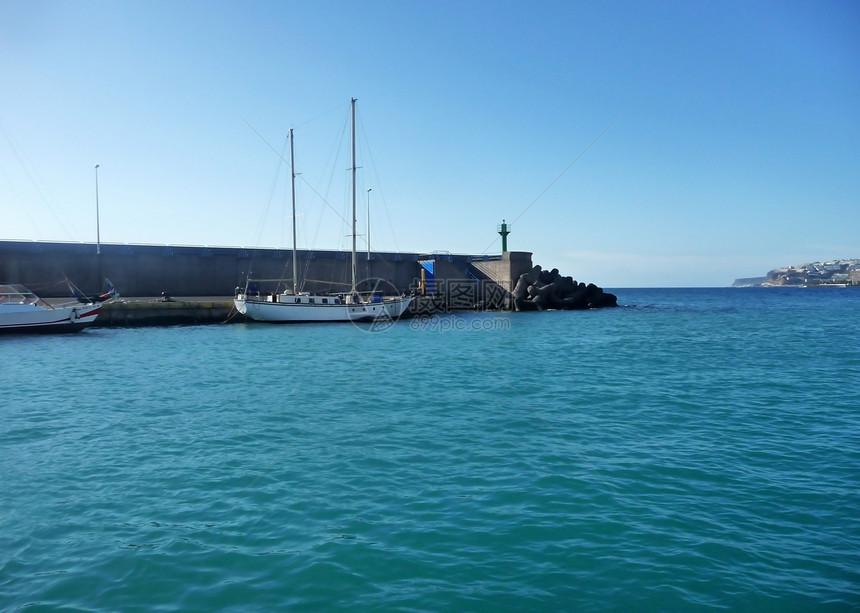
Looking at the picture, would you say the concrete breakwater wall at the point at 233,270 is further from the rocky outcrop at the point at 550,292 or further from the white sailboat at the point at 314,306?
the white sailboat at the point at 314,306

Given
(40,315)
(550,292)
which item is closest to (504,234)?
(550,292)

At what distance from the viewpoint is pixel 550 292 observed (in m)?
53.4

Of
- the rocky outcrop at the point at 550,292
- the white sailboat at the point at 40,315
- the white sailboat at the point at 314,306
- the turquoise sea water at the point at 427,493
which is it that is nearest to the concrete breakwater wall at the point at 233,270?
the rocky outcrop at the point at 550,292

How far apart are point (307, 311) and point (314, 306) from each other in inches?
22.0

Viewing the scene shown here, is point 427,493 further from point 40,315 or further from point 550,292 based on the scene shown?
point 550,292

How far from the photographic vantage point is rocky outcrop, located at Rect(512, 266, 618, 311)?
51906 mm

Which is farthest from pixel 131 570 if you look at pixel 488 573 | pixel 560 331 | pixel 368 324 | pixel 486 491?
pixel 368 324

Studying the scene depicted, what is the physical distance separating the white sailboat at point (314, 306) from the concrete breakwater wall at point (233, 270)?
21.7ft

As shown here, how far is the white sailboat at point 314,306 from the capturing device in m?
37.5

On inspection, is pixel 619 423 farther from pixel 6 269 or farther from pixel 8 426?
pixel 6 269

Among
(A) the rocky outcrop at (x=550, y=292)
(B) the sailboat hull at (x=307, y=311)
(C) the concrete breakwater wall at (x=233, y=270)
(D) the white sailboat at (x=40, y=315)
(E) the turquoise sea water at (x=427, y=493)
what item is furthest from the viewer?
(A) the rocky outcrop at (x=550, y=292)

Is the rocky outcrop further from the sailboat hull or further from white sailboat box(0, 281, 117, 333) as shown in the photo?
white sailboat box(0, 281, 117, 333)

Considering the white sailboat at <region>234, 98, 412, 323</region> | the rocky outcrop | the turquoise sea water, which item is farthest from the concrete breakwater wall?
the turquoise sea water

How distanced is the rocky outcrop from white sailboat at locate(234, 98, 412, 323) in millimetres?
15505
